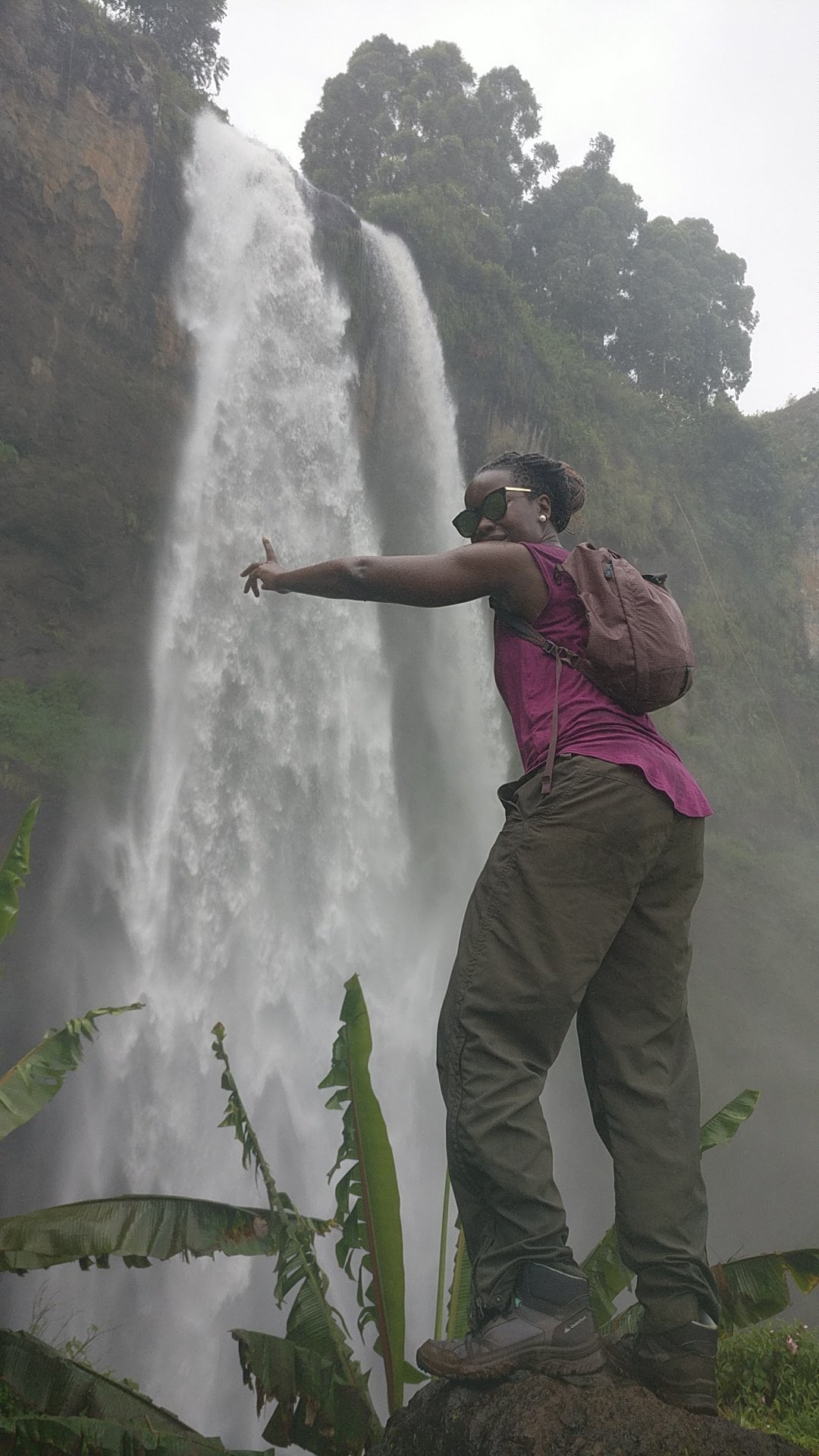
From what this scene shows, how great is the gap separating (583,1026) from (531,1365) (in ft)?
2.03

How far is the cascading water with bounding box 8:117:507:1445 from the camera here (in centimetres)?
876

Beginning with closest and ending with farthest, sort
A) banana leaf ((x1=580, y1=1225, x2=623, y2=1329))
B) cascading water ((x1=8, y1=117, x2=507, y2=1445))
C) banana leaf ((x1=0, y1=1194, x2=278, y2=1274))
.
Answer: banana leaf ((x1=0, y1=1194, x2=278, y2=1274)), banana leaf ((x1=580, y1=1225, x2=623, y2=1329)), cascading water ((x1=8, y1=117, x2=507, y2=1445))

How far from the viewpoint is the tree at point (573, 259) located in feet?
69.5

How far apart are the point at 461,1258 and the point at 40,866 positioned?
7.18m

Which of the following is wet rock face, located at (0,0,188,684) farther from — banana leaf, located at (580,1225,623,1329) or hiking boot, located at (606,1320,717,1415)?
hiking boot, located at (606,1320,717,1415)

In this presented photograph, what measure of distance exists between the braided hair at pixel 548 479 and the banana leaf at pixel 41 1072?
6.55 ft

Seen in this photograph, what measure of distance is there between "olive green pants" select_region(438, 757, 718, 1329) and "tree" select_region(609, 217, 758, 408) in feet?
72.2

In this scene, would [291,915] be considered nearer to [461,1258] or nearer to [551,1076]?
[551,1076]

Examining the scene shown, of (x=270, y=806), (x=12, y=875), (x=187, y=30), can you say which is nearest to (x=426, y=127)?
(x=187, y=30)

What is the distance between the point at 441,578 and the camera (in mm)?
2121

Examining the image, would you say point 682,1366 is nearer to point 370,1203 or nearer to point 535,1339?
point 535,1339

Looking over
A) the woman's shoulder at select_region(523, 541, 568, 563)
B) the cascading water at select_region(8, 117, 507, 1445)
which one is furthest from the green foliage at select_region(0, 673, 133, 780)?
the woman's shoulder at select_region(523, 541, 568, 563)

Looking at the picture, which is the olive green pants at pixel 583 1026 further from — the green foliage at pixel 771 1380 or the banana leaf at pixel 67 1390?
the green foliage at pixel 771 1380

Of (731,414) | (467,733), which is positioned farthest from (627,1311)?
(731,414)
